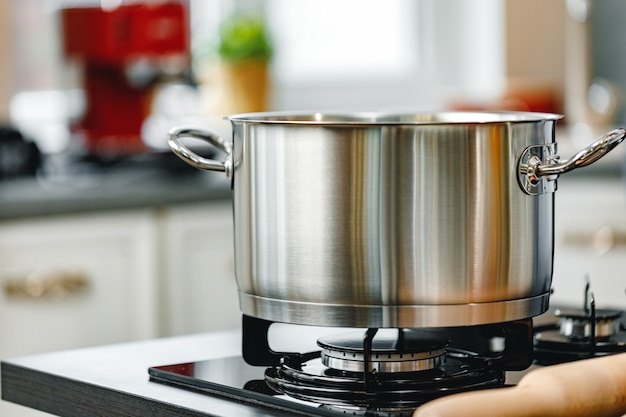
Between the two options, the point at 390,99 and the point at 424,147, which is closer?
the point at 424,147

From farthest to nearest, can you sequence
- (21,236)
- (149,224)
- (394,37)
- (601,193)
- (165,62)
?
(394,37) < (165,62) < (601,193) < (149,224) < (21,236)

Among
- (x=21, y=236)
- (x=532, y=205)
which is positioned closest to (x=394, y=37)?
(x=21, y=236)

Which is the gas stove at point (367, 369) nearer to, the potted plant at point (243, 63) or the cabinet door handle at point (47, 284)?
the cabinet door handle at point (47, 284)

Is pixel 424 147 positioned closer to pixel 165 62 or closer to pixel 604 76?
pixel 165 62

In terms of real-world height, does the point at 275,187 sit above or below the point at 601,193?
above

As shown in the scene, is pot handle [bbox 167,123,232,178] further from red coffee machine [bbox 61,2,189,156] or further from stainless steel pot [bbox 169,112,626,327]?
red coffee machine [bbox 61,2,189,156]

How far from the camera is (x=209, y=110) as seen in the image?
3387 mm

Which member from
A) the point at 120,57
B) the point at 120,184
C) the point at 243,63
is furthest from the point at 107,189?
the point at 243,63

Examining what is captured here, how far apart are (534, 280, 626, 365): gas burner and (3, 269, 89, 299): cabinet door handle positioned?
1.45 metres

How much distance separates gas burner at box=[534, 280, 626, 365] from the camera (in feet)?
3.35

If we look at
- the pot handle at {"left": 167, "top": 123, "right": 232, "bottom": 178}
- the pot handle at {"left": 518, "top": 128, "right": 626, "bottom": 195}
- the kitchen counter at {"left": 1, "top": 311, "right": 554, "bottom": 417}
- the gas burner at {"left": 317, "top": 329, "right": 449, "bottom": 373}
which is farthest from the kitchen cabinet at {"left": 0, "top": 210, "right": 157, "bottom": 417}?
the pot handle at {"left": 518, "top": 128, "right": 626, "bottom": 195}

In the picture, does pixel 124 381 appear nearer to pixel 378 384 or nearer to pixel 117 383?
pixel 117 383

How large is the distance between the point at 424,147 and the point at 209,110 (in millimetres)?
2568

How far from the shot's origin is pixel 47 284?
2.39m
